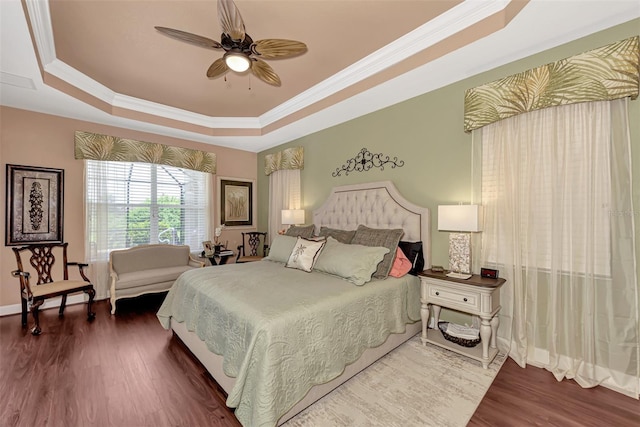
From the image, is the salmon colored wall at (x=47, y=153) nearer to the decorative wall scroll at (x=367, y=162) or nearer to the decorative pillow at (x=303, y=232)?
the decorative pillow at (x=303, y=232)

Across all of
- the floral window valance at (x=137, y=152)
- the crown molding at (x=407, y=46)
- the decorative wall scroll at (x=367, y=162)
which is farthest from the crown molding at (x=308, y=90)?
the decorative wall scroll at (x=367, y=162)

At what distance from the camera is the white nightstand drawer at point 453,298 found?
7.51 ft

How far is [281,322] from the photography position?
1627 mm

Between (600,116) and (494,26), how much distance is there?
1.04 meters

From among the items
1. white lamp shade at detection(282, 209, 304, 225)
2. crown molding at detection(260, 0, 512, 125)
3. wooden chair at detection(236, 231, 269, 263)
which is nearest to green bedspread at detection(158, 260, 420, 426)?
white lamp shade at detection(282, 209, 304, 225)

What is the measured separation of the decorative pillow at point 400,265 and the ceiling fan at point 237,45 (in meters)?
2.13

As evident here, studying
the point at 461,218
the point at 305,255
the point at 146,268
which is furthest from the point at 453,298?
the point at 146,268

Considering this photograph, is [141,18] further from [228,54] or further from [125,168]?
[125,168]

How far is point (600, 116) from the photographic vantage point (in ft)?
6.65

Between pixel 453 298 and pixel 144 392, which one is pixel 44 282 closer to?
pixel 144 392

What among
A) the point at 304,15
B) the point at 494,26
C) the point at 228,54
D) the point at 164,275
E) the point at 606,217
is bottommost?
the point at 164,275

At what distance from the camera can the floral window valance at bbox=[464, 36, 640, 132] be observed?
187 cm

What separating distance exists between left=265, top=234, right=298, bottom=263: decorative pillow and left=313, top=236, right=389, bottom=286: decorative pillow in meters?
0.56

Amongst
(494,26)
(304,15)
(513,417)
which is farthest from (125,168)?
(513,417)
